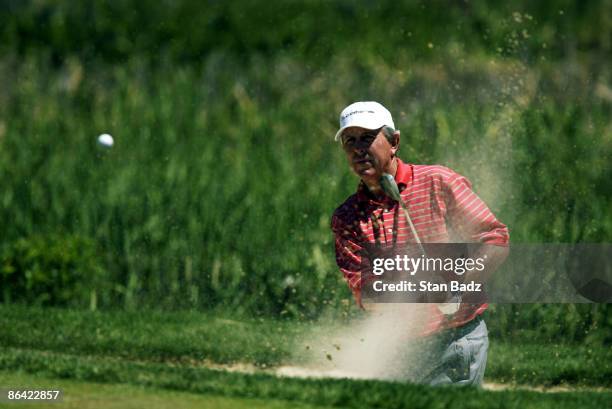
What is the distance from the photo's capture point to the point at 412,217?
18.3ft

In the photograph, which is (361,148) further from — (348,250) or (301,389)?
(301,389)

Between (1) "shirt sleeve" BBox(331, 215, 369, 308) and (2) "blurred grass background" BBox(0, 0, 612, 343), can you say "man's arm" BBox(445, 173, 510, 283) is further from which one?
(2) "blurred grass background" BBox(0, 0, 612, 343)

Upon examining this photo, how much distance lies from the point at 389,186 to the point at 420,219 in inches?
17.7

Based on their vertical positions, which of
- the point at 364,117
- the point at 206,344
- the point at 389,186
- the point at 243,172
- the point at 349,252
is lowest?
the point at 206,344

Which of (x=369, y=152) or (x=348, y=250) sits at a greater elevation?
(x=369, y=152)

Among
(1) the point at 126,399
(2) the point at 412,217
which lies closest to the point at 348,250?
(2) the point at 412,217

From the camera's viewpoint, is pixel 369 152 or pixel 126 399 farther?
pixel 369 152

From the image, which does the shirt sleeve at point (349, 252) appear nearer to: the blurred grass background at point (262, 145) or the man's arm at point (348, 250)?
the man's arm at point (348, 250)

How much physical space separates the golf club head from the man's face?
19 centimetres

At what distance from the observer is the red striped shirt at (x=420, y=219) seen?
5.52 meters

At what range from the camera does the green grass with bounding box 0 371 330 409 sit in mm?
4781

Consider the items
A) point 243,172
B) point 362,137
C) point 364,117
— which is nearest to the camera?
point 364,117

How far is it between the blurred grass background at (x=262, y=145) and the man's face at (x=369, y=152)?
3.49 metres

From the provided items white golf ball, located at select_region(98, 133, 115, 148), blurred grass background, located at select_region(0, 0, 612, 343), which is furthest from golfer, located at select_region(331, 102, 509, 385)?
white golf ball, located at select_region(98, 133, 115, 148)
